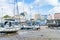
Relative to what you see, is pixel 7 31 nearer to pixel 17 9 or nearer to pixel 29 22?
pixel 17 9

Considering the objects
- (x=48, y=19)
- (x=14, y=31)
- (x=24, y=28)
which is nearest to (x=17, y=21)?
(x=24, y=28)

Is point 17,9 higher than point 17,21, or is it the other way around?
point 17,9

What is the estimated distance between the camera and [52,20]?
65500mm

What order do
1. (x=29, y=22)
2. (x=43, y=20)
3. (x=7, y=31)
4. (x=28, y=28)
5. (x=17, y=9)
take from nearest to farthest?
(x=7, y=31), (x=17, y=9), (x=28, y=28), (x=29, y=22), (x=43, y=20)

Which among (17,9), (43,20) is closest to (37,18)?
(43,20)

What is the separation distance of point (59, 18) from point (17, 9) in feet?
102

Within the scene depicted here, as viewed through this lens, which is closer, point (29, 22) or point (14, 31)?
point (14, 31)

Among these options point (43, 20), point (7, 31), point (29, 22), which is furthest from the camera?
point (43, 20)

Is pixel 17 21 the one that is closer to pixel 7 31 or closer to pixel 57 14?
pixel 7 31

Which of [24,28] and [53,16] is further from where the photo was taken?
[53,16]

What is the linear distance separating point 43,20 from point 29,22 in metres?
8.66

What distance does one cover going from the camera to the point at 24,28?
141 feet

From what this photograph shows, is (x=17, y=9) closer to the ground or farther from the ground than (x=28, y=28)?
farther from the ground

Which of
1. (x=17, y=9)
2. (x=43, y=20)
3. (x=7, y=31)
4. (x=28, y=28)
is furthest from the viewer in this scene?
(x=43, y=20)
